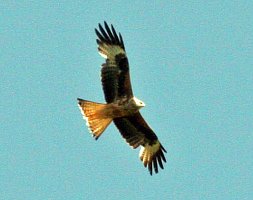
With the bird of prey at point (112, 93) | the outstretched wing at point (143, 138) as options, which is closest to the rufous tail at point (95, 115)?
the bird of prey at point (112, 93)

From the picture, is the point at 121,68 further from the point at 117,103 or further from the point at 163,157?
the point at 163,157

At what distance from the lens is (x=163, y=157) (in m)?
20.2

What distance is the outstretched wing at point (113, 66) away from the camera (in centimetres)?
1873

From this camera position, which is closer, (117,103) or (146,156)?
(117,103)

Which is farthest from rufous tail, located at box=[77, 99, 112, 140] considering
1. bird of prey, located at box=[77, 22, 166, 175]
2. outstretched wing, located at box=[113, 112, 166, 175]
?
outstretched wing, located at box=[113, 112, 166, 175]

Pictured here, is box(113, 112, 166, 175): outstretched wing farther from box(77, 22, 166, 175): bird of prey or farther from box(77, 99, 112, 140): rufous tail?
box(77, 99, 112, 140): rufous tail

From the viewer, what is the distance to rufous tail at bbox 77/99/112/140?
18.4 meters

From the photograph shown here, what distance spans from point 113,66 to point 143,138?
196 centimetres

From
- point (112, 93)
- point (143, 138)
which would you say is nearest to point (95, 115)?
point (112, 93)

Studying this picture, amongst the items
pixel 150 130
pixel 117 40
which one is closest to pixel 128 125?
pixel 150 130

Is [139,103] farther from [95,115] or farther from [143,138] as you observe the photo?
[143,138]

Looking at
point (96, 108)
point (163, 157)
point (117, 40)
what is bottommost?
point (163, 157)

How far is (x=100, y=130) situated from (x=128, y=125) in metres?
1.15

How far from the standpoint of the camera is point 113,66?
18.9 m
